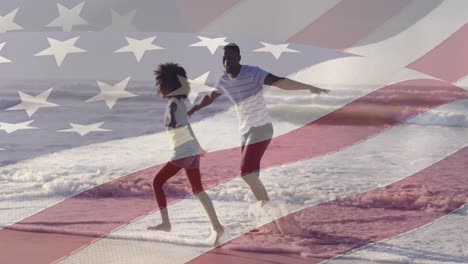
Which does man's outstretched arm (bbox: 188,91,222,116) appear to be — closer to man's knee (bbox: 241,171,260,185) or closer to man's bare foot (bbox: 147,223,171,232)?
man's knee (bbox: 241,171,260,185)

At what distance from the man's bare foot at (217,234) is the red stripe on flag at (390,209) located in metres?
0.11

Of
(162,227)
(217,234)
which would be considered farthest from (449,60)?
(162,227)

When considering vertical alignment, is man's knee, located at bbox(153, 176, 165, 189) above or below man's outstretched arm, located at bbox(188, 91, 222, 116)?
below

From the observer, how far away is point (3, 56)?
190 cm

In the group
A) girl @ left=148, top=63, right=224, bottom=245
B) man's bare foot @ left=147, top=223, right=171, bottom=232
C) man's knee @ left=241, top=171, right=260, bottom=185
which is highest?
girl @ left=148, top=63, right=224, bottom=245

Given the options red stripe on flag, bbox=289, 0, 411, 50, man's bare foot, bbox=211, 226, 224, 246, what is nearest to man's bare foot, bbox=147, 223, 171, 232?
man's bare foot, bbox=211, 226, 224, 246

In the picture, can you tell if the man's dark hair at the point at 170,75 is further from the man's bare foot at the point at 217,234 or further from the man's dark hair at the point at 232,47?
the man's bare foot at the point at 217,234

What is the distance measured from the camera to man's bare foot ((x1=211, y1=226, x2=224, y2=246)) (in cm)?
181

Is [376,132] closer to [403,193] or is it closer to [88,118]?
[403,193]

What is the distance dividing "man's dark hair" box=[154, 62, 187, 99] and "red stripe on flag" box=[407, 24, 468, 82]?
631mm
